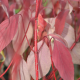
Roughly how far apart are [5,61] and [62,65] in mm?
172

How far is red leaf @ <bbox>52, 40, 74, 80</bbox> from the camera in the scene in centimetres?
14

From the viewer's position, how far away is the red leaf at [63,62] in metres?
0.14

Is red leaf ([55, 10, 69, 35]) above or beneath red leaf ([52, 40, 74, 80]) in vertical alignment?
above

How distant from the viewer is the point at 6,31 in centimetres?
14

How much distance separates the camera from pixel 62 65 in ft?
0.48

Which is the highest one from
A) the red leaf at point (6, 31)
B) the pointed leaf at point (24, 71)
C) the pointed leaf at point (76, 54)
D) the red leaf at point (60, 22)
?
the red leaf at point (6, 31)

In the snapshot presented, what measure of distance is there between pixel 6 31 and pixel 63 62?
11 cm

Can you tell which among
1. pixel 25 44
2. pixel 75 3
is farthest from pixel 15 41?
pixel 75 3

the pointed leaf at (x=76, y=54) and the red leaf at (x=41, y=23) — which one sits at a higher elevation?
the red leaf at (x=41, y=23)

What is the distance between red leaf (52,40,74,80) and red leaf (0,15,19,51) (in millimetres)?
81

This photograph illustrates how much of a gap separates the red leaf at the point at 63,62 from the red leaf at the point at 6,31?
0.27 ft

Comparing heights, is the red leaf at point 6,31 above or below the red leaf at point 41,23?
above

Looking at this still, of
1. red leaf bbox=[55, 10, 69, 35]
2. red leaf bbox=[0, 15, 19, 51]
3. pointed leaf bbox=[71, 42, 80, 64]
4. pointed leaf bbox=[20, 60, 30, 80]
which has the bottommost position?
pointed leaf bbox=[71, 42, 80, 64]

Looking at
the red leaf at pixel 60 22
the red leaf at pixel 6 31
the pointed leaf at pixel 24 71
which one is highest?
the red leaf at pixel 6 31
